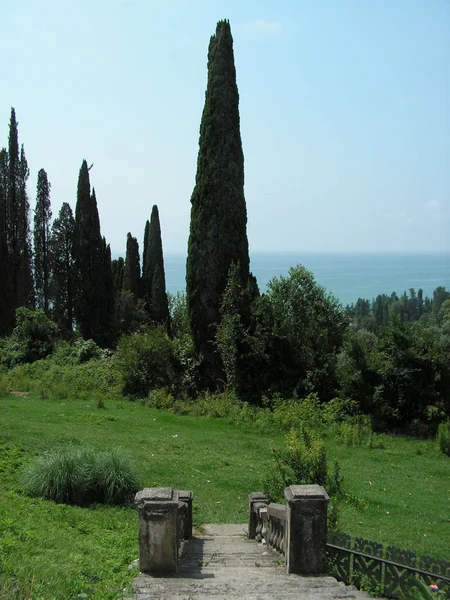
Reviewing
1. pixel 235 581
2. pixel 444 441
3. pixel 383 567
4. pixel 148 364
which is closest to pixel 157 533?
pixel 235 581

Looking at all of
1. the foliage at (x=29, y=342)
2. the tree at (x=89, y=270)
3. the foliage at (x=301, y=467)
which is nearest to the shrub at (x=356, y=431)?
the foliage at (x=301, y=467)

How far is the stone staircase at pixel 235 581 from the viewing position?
564cm

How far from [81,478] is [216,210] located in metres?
15.1

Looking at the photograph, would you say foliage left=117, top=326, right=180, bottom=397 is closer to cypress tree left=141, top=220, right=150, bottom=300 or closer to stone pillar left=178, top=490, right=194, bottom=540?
stone pillar left=178, top=490, right=194, bottom=540

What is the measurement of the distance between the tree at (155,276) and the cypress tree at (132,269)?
0.90m

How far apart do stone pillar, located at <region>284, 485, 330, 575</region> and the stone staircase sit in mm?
152

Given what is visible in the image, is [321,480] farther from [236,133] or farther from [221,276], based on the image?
[236,133]

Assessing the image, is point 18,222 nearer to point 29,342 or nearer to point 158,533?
point 29,342

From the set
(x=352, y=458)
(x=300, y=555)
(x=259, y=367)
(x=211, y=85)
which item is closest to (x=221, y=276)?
(x=259, y=367)

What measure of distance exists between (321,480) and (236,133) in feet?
57.8

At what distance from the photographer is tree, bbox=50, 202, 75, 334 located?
1662 inches

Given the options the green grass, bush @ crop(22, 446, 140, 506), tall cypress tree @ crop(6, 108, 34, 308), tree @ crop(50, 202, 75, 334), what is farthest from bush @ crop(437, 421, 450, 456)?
tall cypress tree @ crop(6, 108, 34, 308)

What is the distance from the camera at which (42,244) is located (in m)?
42.5

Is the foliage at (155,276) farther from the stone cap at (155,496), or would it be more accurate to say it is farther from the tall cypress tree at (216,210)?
the stone cap at (155,496)
